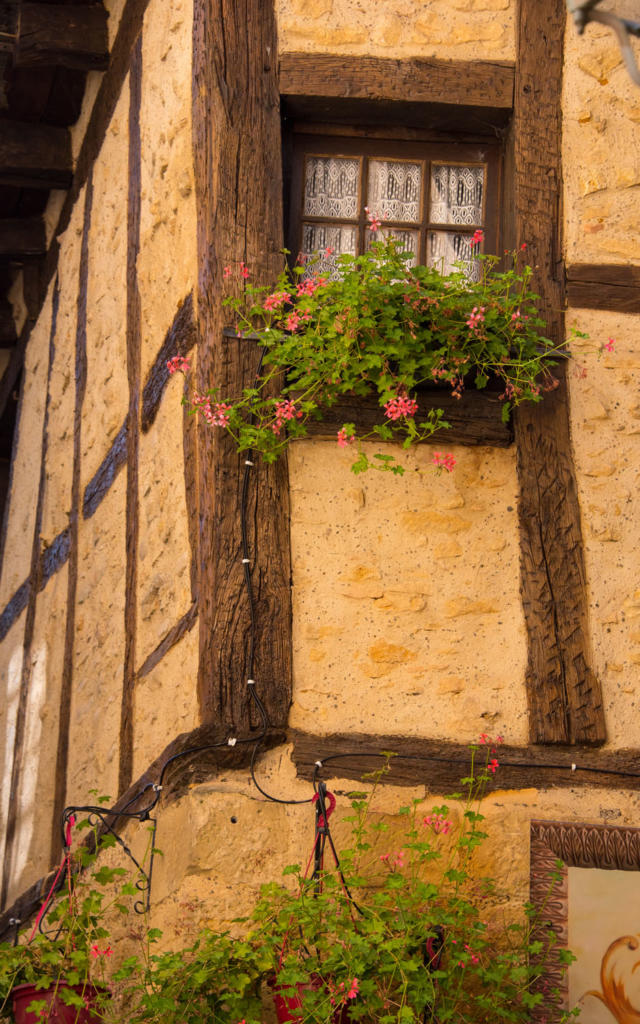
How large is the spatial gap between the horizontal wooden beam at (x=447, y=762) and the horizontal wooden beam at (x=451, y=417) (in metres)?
0.97

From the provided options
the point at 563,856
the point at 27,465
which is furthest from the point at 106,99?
the point at 563,856

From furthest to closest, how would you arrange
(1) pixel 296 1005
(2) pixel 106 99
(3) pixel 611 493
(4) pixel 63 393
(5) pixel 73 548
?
(4) pixel 63 393
(2) pixel 106 99
(5) pixel 73 548
(3) pixel 611 493
(1) pixel 296 1005

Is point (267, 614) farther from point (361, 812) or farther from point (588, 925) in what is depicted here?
point (588, 925)

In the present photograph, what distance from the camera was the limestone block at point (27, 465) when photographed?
25.3ft

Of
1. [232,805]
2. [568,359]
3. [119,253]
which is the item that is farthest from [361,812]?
[119,253]

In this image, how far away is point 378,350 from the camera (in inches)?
168

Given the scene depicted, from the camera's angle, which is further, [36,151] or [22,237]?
[22,237]

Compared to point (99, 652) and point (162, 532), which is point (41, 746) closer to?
point (99, 652)

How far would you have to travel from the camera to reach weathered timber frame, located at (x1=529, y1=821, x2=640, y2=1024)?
160 inches

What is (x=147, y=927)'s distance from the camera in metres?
4.12

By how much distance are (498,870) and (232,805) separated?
2.70ft

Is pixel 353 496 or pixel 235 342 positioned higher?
pixel 235 342

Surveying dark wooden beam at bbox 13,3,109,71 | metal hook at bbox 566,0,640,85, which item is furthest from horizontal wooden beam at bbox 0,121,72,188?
metal hook at bbox 566,0,640,85

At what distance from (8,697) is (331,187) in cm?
386
